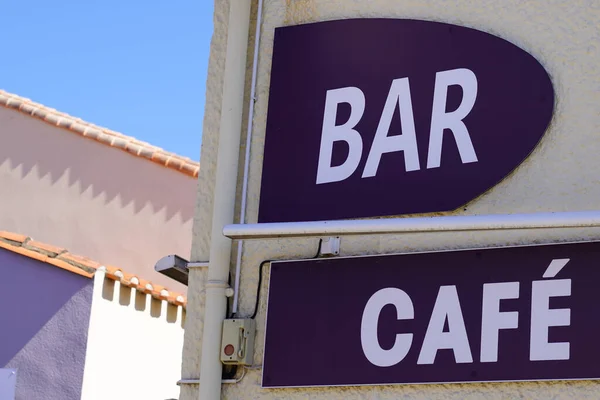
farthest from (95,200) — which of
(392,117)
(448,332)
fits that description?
(448,332)

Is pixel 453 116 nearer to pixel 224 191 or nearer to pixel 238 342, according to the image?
pixel 224 191

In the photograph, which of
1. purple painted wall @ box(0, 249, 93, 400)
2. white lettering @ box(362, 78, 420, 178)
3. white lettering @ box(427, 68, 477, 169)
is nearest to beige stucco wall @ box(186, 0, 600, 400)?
white lettering @ box(427, 68, 477, 169)

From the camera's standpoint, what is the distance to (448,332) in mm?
5035

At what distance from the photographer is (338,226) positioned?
5242 mm

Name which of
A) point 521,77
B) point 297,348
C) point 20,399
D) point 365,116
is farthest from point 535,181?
point 20,399

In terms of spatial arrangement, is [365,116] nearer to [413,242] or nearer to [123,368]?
[413,242]

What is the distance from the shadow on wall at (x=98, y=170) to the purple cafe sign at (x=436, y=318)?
8.16m

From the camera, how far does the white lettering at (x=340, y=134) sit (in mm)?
5590

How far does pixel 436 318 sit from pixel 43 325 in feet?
18.4

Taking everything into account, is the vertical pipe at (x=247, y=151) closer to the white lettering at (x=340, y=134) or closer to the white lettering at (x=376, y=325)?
the white lettering at (x=340, y=134)

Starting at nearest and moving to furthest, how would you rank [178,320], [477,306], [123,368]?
[477,306], [123,368], [178,320]

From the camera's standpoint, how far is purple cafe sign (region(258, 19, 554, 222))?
5301 millimetres

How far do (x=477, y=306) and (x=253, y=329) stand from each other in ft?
4.02

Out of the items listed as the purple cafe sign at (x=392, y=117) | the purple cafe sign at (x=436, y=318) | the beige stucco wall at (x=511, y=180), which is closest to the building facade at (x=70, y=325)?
the beige stucco wall at (x=511, y=180)
